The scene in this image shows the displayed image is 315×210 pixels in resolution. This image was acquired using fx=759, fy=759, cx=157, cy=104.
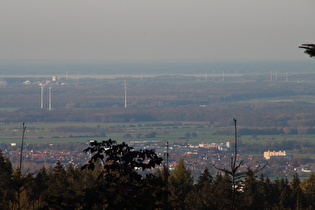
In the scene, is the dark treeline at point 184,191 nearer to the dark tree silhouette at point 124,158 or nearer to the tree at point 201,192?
the tree at point 201,192

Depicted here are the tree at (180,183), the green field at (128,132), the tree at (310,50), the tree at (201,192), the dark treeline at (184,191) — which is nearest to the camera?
the tree at (310,50)

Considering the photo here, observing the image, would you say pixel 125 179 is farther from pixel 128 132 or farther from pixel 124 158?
pixel 128 132

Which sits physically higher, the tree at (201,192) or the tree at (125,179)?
the tree at (125,179)

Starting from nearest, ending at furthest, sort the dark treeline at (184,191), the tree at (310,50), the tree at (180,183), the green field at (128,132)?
the tree at (310,50), the dark treeline at (184,191), the tree at (180,183), the green field at (128,132)

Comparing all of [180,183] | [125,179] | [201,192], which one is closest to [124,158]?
[125,179]

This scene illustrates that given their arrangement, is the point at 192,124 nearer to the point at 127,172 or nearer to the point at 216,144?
the point at 216,144

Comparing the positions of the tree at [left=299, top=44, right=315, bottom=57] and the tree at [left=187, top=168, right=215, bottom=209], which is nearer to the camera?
the tree at [left=299, top=44, right=315, bottom=57]

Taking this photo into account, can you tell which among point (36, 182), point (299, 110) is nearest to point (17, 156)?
point (36, 182)

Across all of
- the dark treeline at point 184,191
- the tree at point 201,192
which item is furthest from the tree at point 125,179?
the tree at point 201,192

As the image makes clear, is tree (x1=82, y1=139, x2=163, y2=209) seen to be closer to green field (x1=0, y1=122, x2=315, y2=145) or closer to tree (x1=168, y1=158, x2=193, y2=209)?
tree (x1=168, y1=158, x2=193, y2=209)

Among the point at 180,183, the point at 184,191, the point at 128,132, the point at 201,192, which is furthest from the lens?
the point at 128,132

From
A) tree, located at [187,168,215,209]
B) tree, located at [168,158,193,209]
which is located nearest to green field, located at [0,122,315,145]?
tree, located at [187,168,215,209]
